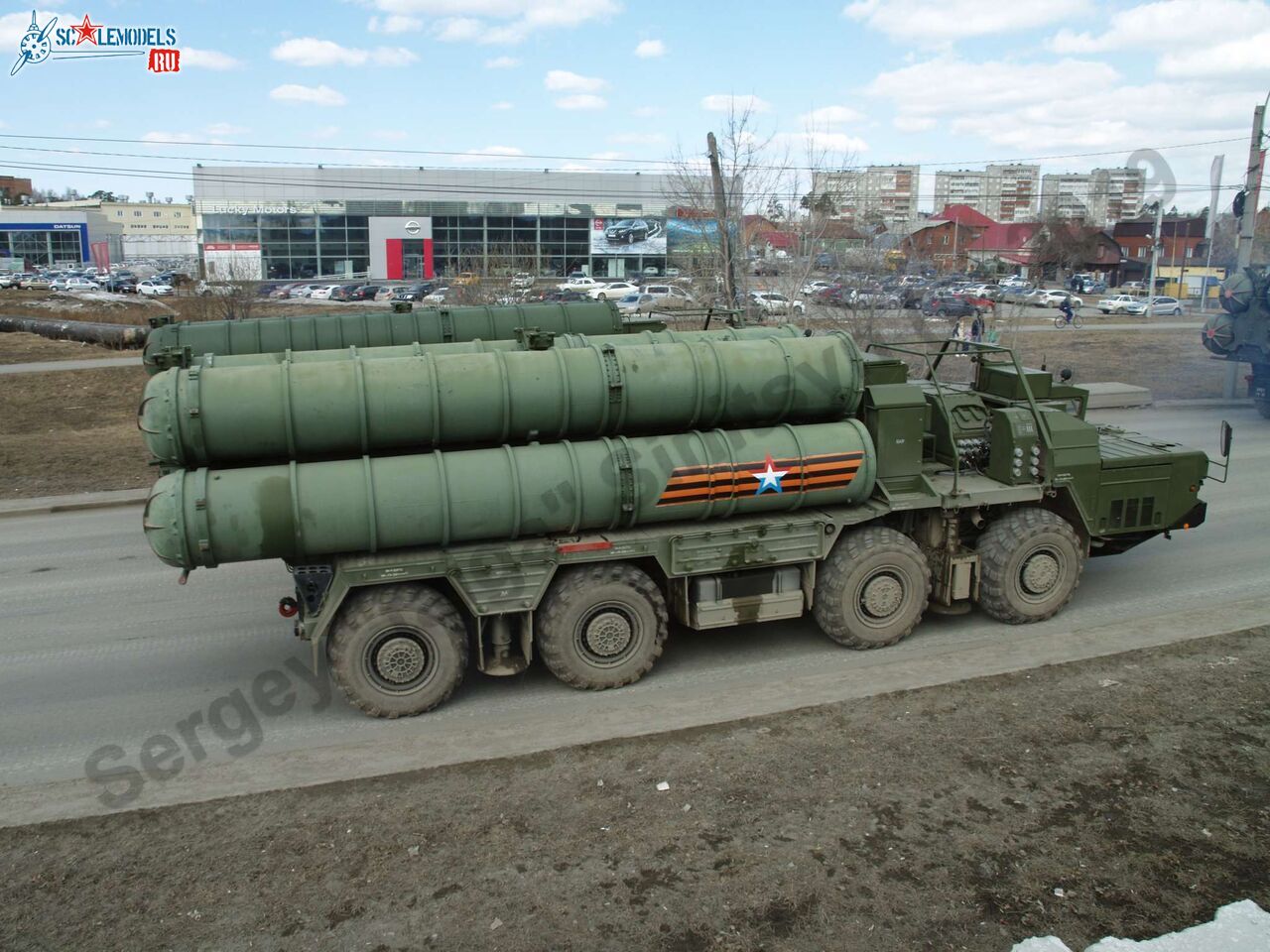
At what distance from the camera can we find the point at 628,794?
6.90m

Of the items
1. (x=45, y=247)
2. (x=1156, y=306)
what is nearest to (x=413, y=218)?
(x=45, y=247)

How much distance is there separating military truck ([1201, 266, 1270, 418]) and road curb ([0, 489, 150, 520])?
22160 millimetres

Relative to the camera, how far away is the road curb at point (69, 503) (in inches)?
601

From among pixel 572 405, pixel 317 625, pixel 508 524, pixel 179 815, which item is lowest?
pixel 179 815

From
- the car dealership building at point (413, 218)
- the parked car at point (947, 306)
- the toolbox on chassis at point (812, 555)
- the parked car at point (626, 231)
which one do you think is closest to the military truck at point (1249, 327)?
the parked car at point (947, 306)

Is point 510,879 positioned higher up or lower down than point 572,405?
lower down

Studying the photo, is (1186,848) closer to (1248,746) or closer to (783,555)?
(1248,746)

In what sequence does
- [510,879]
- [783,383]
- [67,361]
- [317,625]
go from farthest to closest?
[67,361] < [783,383] < [317,625] < [510,879]

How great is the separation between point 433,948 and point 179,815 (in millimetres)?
2448

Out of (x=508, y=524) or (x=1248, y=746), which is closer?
(x=1248, y=746)

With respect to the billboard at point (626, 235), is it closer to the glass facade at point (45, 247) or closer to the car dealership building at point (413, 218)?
the car dealership building at point (413, 218)

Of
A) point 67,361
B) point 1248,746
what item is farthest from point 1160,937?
point 67,361

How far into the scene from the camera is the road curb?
50.1 ft

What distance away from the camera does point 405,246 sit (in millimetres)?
75875
